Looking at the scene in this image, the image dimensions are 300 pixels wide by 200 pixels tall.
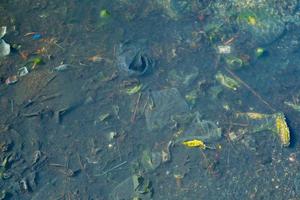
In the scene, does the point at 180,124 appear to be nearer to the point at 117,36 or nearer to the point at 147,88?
the point at 147,88

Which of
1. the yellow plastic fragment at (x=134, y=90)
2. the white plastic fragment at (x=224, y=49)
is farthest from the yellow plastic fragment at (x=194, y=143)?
the white plastic fragment at (x=224, y=49)

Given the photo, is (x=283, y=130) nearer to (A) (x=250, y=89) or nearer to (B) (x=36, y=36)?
(A) (x=250, y=89)

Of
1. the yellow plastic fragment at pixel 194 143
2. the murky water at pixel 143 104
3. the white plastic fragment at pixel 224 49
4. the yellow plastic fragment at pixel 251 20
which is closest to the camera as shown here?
the murky water at pixel 143 104

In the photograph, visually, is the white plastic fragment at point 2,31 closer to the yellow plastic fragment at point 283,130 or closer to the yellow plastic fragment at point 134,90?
the yellow plastic fragment at point 134,90

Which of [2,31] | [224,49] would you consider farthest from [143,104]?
[2,31]

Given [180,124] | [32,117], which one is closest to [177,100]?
[180,124]

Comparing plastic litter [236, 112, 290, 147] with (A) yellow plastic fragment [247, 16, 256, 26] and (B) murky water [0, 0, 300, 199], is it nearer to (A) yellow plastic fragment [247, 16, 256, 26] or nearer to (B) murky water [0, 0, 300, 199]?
(B) murky water [0, 0, 300, 199]
